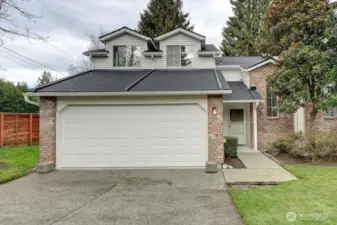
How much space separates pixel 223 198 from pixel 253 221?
1.39 metres

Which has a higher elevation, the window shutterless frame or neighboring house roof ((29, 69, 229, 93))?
neighboring house roof ((29, 69, 229, 93))

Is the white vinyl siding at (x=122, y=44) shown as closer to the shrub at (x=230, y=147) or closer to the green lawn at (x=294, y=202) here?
the shrub at (x=230, y=147)

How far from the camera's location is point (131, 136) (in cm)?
920

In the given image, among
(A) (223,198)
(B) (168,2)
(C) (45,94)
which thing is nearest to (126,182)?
(A) (223,198)

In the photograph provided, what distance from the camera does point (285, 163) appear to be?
31.1ft

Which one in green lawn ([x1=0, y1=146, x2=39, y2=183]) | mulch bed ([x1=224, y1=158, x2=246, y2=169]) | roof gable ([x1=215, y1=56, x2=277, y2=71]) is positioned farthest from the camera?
roof gable ([x1=215, y1=56, x2=277, y2=71])

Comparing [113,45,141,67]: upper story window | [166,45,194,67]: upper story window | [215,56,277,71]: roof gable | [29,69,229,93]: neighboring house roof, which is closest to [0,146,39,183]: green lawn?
[29,69,229,93]: neighboring house roof

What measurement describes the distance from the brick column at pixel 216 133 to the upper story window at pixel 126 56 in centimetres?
567

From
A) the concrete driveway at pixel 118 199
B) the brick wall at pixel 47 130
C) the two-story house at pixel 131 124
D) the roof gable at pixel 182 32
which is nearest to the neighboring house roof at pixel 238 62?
the roof gable at pixel 182 32

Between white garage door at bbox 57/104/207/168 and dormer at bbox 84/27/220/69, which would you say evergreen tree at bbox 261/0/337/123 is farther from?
white garage door at bbox 57/104/207/168

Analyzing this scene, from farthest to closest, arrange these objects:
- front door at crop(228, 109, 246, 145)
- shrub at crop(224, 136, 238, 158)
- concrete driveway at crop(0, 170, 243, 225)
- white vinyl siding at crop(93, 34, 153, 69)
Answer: front door at crop(228, 109, 246, 145), white vinyl siding at crop(93, 34, 153, 69), shrub at crop(224, 136, 238, 158), concrete driveway at crop(0, 170, 243, 225)

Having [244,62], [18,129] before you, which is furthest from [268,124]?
[18,129]

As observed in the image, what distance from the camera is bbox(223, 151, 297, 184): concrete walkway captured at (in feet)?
22.6

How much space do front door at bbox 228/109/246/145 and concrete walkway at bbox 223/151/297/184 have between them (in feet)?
12.2
